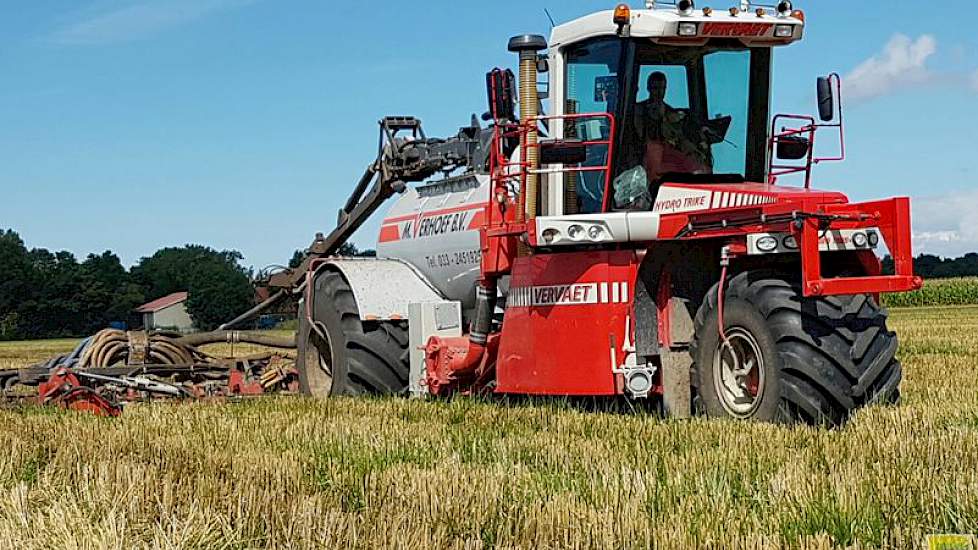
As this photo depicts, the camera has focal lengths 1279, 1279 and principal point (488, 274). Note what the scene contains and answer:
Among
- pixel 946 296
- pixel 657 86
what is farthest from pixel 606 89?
pixel 946 296

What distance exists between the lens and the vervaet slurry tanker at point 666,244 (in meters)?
7.32

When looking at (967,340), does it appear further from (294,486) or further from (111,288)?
(111,288)

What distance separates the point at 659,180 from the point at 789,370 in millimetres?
1973

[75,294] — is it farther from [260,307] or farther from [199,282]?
[260,307]

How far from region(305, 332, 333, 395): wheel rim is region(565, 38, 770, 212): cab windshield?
3953 millimetres

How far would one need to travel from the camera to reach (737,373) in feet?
25.7

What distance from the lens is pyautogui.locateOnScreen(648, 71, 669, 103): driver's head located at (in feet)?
28.7

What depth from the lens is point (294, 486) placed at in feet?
18.5

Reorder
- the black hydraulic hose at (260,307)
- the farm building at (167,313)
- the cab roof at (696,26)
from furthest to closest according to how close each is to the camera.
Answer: the farm building at (167,313), the black hydraulic hose at (260,307), the cab roof at (696,26)

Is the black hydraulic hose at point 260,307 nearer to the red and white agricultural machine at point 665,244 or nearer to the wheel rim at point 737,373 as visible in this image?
the red and white agricultural machine at point 665,244

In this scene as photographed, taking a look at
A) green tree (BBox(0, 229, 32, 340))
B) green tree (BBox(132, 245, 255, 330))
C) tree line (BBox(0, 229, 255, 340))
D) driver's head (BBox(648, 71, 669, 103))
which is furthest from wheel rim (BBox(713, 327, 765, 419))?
green tree (BBox(0, 229, 32, 340))

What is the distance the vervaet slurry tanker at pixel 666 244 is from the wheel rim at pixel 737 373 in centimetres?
1

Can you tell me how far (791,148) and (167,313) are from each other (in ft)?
230

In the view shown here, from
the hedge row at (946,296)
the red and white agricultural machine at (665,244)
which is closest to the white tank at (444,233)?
the red and white agricultural machine at (665,244)
